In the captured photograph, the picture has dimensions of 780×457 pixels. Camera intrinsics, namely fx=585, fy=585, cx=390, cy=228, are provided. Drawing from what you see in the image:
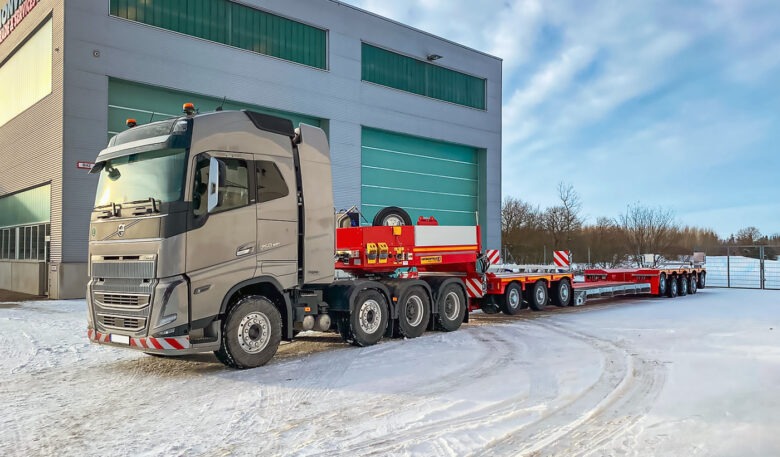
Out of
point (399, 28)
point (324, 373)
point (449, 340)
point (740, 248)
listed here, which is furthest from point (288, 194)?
point (740, 248)

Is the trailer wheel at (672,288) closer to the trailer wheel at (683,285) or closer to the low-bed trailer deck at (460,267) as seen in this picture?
the trailer wheel at (683,285)

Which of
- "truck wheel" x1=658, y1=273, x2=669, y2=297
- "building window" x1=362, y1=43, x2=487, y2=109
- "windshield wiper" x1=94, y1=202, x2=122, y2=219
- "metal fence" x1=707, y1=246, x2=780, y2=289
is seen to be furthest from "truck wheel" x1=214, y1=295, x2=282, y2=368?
"metal fence" x1=707, y1=246, x2=780, y2=289

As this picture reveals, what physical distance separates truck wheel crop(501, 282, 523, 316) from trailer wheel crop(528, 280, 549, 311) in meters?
0.64

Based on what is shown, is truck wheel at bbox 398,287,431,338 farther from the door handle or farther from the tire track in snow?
the tire track in snow

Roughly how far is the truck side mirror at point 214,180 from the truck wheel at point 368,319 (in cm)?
330

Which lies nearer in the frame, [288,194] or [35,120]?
[288,194]

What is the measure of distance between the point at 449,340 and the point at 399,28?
74.7 feet

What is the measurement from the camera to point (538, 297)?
16312 mm

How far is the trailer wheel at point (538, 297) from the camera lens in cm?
1619

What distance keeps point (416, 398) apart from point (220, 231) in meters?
3.39

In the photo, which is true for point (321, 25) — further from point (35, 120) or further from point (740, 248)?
point (740, 248)

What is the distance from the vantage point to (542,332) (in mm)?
11797

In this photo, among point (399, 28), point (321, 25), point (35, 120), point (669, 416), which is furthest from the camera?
point (399, 28)

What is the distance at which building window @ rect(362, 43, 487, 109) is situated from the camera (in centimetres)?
2905
